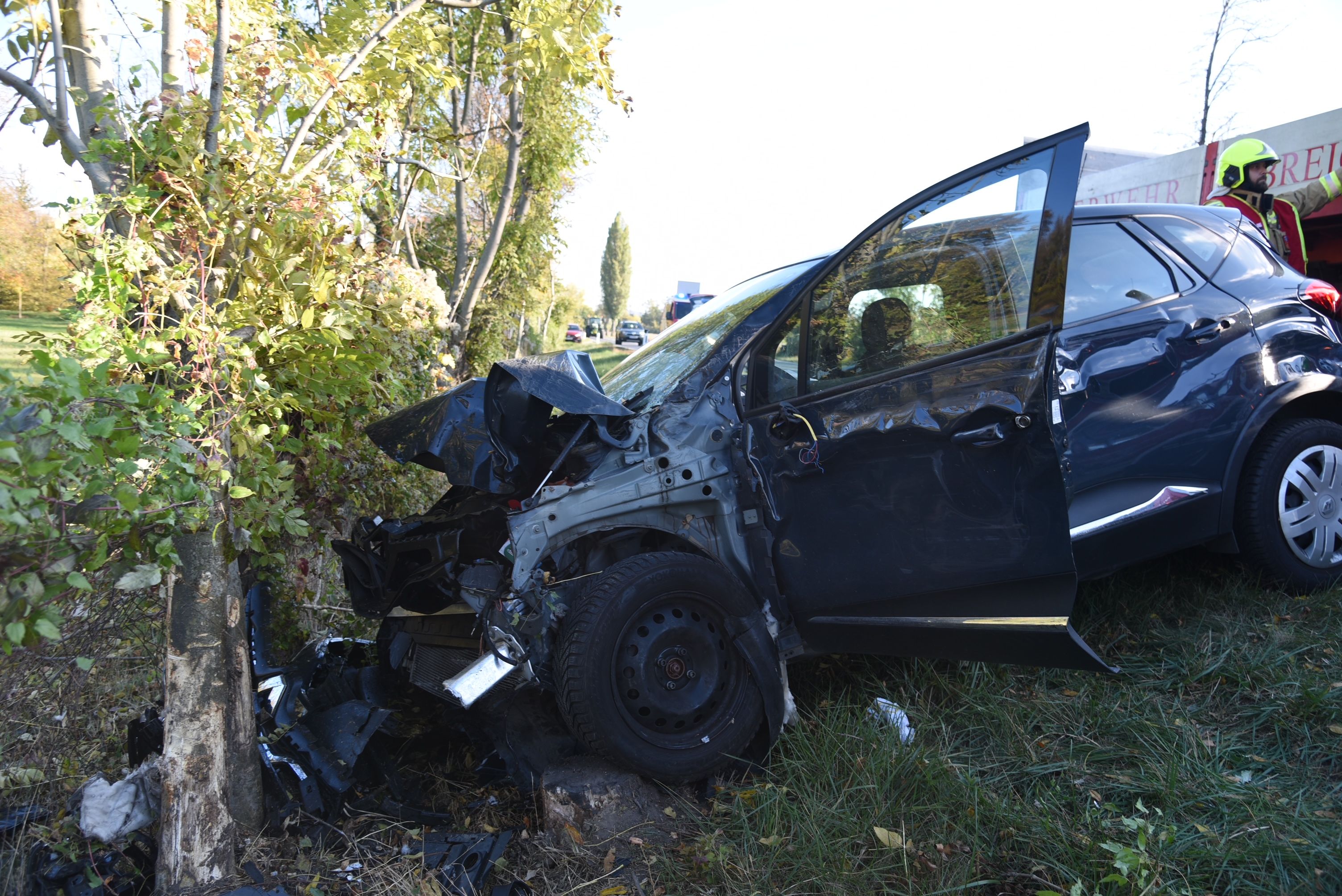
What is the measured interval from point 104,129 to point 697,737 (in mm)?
2917

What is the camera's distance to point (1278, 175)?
757 cm

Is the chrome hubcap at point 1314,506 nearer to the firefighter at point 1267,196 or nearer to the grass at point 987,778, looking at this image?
the grass at point 987,778

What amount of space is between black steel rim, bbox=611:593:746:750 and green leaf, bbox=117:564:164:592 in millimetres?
1406

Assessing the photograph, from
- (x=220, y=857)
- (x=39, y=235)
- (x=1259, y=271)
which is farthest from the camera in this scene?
(x=39, y=235)

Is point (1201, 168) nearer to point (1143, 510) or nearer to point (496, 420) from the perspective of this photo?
point (1143, 510)

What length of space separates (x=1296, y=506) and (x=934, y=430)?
2127 millimetres

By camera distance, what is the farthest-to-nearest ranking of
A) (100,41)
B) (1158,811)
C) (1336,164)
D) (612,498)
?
(1336,164) < (612,498) < (100,41) < (1158,811)

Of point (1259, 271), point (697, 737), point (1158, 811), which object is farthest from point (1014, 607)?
point (1259, 271)

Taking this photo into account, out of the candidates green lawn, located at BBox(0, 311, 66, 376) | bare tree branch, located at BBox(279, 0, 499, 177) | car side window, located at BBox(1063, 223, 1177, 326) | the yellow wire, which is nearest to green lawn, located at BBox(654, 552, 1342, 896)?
the yellow wire

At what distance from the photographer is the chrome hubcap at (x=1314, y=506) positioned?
3.61 meters

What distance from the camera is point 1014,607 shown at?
9.20 feet

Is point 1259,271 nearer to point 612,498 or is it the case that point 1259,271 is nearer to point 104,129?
point 612,498

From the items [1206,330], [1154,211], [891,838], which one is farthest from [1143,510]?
[891,838]

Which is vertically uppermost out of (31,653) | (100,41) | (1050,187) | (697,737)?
(100,41)
